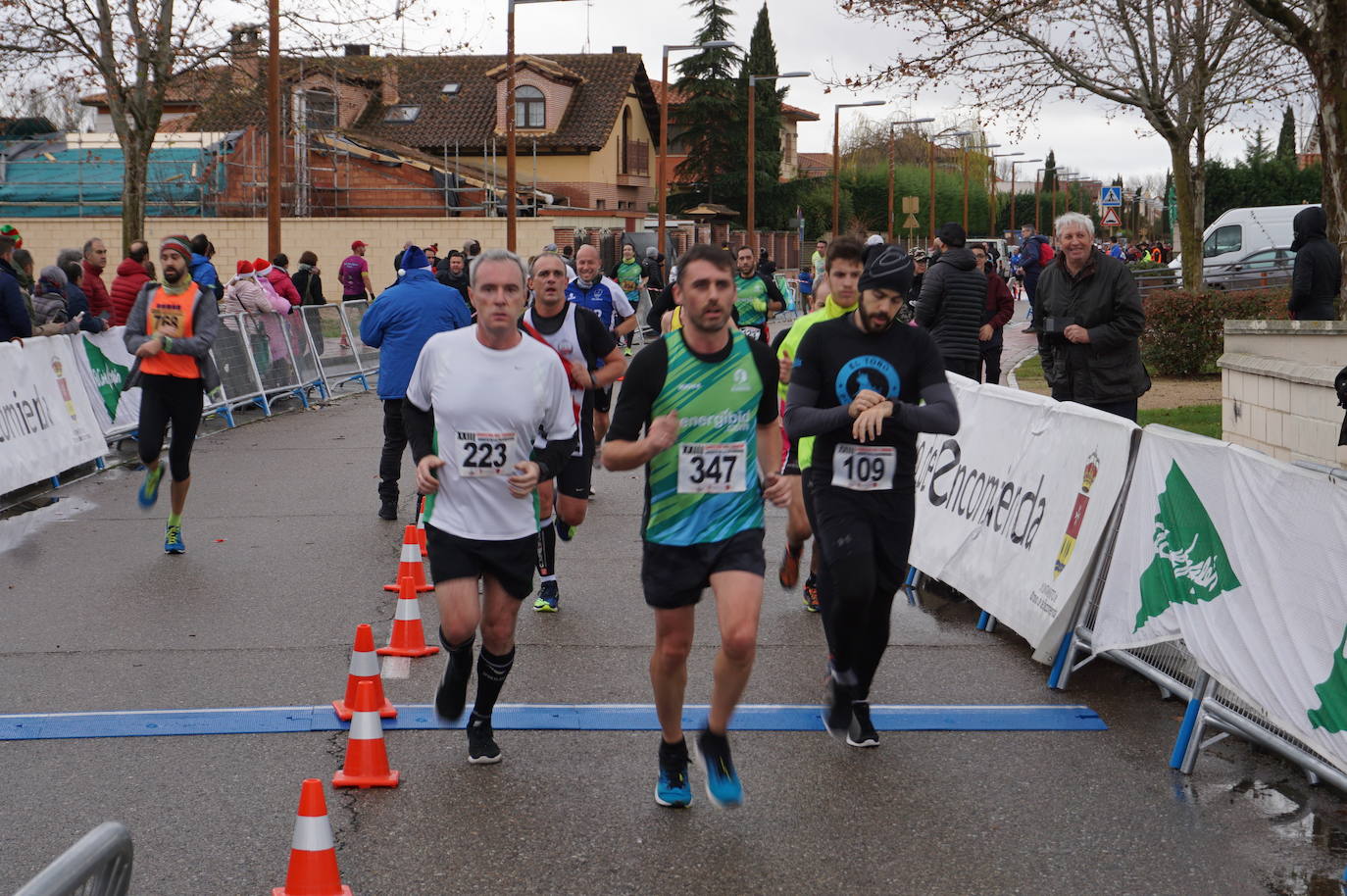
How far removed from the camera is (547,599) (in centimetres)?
827

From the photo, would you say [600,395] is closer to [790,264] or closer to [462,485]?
[462,485]

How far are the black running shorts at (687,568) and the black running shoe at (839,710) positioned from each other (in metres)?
0.84

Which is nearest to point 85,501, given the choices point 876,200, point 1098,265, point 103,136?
point 1098,265

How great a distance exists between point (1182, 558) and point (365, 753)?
323 cm

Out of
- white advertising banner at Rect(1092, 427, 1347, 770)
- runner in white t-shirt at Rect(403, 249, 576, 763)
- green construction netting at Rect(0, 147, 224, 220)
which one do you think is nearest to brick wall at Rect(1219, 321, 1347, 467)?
white advertising banner at Rect(1092, 427, 1347, 770)

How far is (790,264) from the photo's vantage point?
235ft

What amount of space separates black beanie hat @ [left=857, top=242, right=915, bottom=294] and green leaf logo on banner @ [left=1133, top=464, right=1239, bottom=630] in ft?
4.79

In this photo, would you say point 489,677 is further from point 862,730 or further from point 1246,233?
point 1246,233

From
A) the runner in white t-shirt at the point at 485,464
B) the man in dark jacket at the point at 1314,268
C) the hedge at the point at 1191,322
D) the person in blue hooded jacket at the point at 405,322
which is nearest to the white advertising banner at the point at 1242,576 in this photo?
the runner in white t-shirt at the point at 485,464

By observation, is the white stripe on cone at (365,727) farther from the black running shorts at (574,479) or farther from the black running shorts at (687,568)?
the black running shorts at (574,479)

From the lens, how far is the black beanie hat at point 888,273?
5488 millimetres

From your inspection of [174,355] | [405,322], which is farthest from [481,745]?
[405,322]

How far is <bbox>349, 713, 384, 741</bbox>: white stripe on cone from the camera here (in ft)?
17.2

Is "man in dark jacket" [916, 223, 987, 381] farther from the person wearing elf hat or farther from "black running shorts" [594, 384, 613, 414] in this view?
the person wearing elf hat
